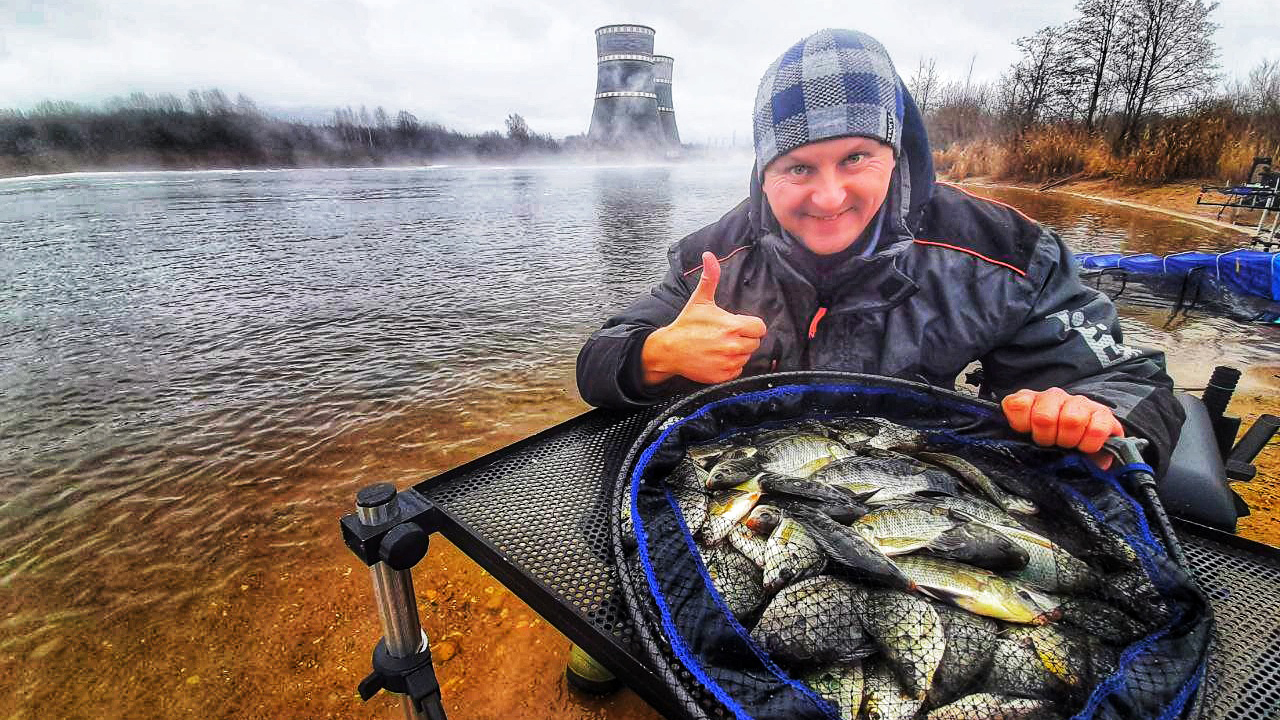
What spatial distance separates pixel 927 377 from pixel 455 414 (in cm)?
448

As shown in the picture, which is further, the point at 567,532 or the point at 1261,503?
the point at 1261,503

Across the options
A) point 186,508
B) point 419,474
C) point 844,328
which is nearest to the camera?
point 844,328

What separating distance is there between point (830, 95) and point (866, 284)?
28.5 inches

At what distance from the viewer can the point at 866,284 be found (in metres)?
2.21

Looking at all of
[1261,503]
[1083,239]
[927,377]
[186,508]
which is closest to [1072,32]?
[1083,239]

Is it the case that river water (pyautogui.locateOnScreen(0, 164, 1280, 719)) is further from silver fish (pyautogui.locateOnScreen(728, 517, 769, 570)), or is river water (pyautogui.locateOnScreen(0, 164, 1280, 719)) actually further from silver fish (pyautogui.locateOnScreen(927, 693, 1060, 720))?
silver fish (pyautogui.locateOnScreen(927, 693, 1060, 720))

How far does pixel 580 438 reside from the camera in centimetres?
213

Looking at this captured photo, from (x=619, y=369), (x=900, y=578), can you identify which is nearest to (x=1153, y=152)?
(x=619, y=369)

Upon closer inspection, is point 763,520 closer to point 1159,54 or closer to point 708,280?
point 708,280

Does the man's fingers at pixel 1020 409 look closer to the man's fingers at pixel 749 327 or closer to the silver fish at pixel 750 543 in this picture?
Result: the man's fingers at pixel 749 327

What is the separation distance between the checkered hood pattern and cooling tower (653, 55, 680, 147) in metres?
90.3

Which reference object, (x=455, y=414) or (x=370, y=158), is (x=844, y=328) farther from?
(x=370, y=158)

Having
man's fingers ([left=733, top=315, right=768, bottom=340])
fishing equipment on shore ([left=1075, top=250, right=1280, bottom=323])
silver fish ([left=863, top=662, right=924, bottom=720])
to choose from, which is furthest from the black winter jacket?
fishing equipment on shore ([left=1075, top=250, right=1280, bottom=323])

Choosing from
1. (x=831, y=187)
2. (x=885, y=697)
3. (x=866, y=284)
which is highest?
(x=831, y=187)
